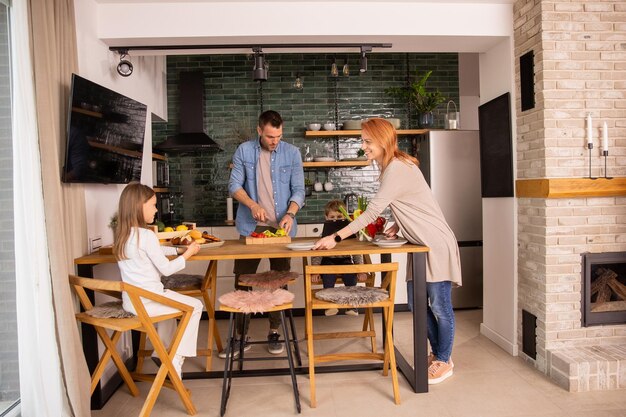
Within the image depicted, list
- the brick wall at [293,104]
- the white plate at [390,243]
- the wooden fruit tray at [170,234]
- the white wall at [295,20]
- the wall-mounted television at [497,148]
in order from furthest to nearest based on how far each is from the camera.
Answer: the brick wall at [293,104]
the wall-mounted television at [497,148]
the white wall at [295,20]
the wooden fruit tray at [170,234]
the white plate at [390,243]

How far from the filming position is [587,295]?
3348 millimetres

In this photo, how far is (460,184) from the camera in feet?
16.7

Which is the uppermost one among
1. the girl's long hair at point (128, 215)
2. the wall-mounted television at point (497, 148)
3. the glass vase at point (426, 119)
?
the glass vase at point (426, 119)

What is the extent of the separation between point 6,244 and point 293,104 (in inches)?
155

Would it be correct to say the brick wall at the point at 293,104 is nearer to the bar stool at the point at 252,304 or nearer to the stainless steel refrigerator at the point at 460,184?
the stainless steel refrigerator at the point at 460,184

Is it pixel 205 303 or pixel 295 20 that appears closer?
pixel 205 303

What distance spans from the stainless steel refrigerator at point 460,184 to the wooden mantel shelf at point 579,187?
5.63ft

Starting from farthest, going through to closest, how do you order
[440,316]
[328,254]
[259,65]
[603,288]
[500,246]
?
1. [500,246]
2. [259,65]
3. [603,288]
4. [440,316]
5. [328,254]

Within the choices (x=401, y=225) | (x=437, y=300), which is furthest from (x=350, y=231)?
(x=437, y=300)

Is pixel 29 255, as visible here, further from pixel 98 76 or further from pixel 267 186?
pixel 267 186

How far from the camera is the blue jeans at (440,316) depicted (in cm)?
319

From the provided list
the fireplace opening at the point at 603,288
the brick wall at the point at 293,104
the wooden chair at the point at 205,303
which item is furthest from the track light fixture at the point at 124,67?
the fireplace opening at the point at 603,288

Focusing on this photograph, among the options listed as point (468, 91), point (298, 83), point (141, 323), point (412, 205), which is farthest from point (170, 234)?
point (468, 91)

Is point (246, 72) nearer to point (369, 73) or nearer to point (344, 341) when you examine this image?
point (369, 73)
